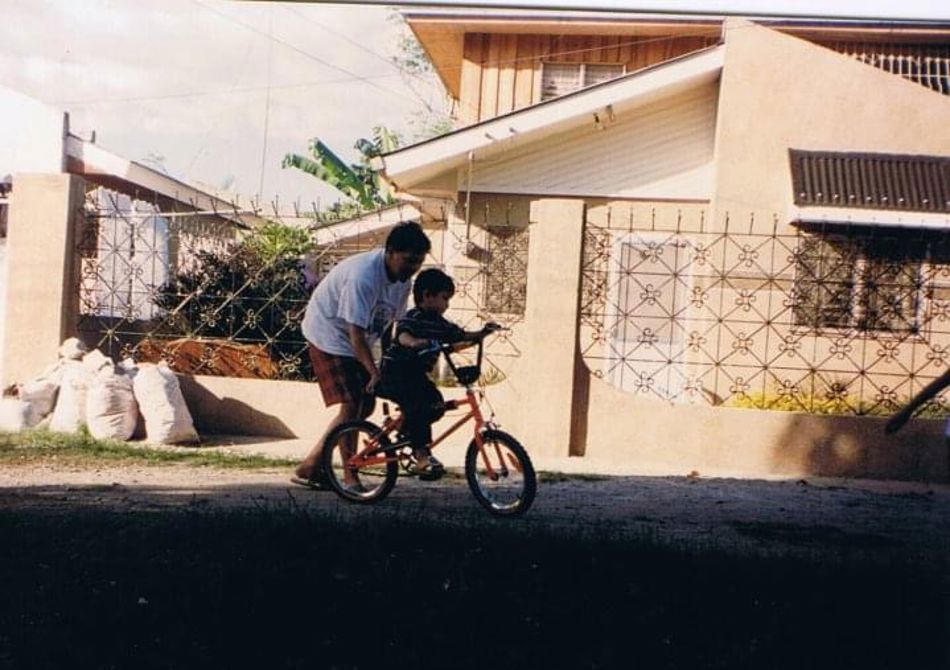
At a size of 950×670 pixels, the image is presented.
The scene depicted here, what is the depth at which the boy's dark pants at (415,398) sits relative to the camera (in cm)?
675

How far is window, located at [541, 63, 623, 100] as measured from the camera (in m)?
18.0

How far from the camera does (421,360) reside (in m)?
6.69

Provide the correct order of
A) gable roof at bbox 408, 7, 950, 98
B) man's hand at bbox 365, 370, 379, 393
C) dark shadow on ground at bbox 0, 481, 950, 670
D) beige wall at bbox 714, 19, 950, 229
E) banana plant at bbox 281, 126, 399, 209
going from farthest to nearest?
1. banana plant at bbox 281, 126, 399, 209
2. gable roof at bbox 408, 7, 950, 98
3. beige wall at bbox 714, 19, 950, 229
4. man's hand at bbox 365, 370, 379, 393
5. dark shadow on ground at bbox 0, 481, 950, 670

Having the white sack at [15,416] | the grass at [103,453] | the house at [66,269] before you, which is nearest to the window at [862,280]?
the grass at [103,453]

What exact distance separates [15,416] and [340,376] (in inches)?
180

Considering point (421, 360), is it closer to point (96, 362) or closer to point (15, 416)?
point (96, 362)

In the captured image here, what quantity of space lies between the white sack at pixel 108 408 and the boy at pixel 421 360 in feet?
13.1

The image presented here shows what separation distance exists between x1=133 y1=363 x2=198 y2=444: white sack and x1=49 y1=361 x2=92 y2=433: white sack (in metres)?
0.47

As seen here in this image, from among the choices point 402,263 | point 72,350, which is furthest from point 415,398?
point 72,350

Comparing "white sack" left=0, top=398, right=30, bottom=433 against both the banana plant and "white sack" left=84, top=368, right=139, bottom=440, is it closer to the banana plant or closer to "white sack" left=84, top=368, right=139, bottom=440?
"white sack" left=84, top=368, right=139, bottom=440

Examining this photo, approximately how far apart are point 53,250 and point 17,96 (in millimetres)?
8003

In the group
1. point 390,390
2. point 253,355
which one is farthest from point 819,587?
point 253,355

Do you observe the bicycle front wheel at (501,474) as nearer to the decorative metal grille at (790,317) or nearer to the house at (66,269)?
the decorative metal grille at (790,317)

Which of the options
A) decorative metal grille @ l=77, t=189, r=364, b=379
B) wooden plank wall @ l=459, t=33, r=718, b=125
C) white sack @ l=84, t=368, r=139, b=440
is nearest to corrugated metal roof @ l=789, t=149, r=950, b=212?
wooden plank wall @ l=459, t=33, r=718, b=125
